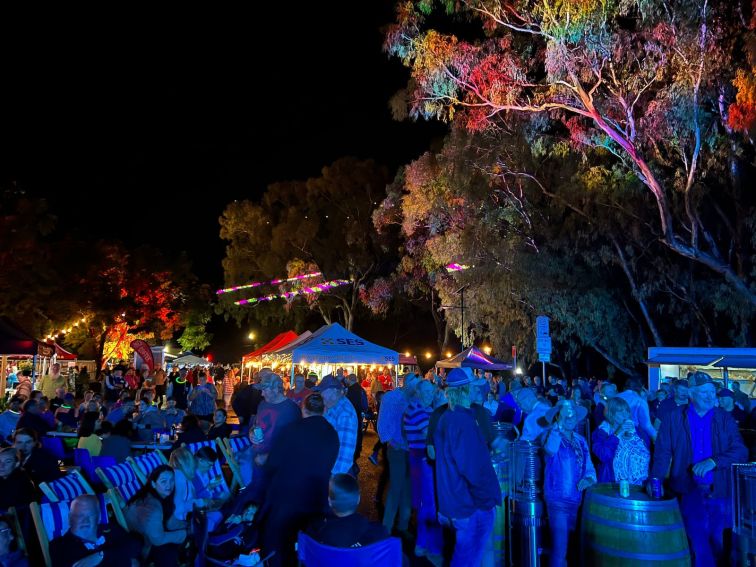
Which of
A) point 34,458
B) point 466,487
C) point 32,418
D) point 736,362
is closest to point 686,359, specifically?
point 736,362

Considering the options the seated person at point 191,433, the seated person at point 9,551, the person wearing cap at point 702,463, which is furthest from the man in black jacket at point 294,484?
the seated person at point 191,433

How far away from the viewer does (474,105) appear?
62.1 ft

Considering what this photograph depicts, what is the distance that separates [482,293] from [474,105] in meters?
6.78

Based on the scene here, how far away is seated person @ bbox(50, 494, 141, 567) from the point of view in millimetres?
4008

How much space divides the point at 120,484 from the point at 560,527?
3827 mm

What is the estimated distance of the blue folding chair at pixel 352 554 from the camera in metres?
2.92

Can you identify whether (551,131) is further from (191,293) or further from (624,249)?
(191,293)

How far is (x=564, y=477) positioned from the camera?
17.6 ft

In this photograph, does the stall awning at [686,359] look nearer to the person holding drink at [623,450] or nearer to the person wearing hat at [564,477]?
the person holding drink at [623,450]

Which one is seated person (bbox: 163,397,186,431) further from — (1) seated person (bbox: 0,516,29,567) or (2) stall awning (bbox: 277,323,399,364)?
(1) seated person (bbox: 0,516,29,567)

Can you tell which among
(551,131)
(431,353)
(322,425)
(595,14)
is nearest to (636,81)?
(595,14)

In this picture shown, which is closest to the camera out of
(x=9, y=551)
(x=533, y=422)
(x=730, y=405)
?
(x=9, y=551)

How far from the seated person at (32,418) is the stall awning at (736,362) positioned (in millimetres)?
13697

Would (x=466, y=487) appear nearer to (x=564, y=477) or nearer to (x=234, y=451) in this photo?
(x=564, y=477)
